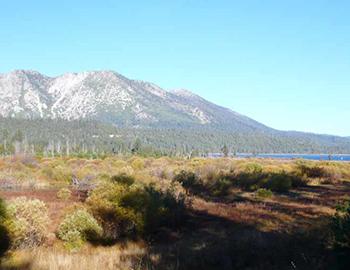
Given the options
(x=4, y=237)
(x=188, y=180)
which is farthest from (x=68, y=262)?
(x=188, y=180)

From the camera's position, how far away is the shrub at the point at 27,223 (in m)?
11.1

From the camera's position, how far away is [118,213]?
1344cm

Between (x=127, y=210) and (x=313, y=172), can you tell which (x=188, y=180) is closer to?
(x=313, y=172)

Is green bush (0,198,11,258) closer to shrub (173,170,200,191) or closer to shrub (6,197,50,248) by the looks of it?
shrub (6,197,50,248)

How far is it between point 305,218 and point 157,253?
8127 millimetres

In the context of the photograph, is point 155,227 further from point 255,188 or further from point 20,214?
point 255,188

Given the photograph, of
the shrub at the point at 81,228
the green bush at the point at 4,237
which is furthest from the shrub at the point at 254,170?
the green bush at the point at 4,237

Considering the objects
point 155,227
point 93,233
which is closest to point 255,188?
point 155,227

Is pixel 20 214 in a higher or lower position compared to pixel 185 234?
higher

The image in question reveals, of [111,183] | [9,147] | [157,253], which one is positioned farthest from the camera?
[9,147]

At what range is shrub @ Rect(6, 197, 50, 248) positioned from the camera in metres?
11.1

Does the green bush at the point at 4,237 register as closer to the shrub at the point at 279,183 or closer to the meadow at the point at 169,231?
the meadow at the point at 169,231

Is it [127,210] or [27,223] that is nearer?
[27,223]

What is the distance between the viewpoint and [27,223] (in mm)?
11570
